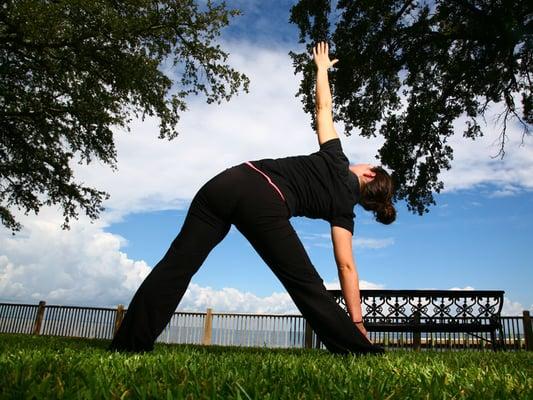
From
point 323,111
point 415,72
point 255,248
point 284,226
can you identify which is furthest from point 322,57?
A: point 415,72

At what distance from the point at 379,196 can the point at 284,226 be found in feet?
2.66

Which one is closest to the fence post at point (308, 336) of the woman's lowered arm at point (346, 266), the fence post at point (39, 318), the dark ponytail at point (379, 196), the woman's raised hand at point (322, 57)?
the fence post at point (39, 318)

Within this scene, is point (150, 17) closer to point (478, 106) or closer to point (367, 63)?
point (367, 63)

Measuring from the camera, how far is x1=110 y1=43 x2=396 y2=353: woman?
10.5ft

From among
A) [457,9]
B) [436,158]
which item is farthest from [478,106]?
[457,9]

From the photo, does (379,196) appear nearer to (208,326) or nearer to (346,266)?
(346,266)

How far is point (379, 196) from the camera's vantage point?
3551 millimetres

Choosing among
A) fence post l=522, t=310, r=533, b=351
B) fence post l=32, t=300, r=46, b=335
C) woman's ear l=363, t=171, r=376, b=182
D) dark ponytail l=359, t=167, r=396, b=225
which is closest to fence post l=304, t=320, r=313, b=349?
fence post l=522, t=310, r=533, b=351

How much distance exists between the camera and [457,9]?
15.6 metres

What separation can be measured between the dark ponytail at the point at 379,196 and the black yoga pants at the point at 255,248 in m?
0.66

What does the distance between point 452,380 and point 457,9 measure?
15680 mm

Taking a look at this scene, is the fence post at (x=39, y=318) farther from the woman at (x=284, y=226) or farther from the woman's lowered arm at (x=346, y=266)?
the woman's lowered arm at (x=346, y=266)

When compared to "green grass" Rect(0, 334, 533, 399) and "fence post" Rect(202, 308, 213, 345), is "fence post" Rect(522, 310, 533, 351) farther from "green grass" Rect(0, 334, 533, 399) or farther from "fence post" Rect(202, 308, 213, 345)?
"green grass" Rect(0, 334, 533, 399)

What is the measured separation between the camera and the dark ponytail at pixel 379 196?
11.6ft
